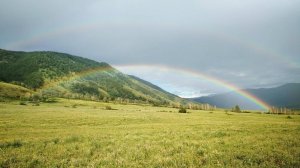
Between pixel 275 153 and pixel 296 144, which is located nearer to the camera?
pixel 275 153

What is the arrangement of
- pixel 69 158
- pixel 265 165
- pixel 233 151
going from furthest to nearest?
pixel 233 151
pixel 69 158
pixel 265 165

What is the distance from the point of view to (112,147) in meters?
18.4

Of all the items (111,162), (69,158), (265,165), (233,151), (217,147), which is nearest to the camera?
(265,165)

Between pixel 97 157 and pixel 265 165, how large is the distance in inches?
366

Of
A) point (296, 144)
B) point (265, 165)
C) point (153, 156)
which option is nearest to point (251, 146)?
point (296, 144)

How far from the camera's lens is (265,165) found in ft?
42.0

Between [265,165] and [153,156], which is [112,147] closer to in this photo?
[153,156]

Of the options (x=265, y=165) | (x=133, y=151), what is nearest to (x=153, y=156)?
(x=133, y=151)

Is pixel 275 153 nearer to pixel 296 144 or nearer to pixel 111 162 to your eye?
pixel 296 144

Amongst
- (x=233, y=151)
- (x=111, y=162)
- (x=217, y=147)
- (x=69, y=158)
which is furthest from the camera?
(x=217, y=147)

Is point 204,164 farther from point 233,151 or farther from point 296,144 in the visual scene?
point 296,144

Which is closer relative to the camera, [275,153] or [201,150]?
[275,153]

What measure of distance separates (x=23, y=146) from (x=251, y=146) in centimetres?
1683

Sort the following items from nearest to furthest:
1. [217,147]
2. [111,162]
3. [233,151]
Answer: [111,162], [233,151], [217,147]
